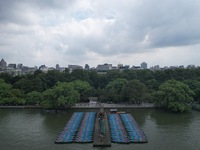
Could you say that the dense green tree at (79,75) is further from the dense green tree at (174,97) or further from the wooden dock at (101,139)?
the wooden dock at (101,139)

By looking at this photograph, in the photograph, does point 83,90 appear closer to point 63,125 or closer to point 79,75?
point 79,75

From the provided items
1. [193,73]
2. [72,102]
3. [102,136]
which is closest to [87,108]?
[72,102]

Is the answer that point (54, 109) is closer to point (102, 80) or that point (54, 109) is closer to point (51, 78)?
point (51, 78)

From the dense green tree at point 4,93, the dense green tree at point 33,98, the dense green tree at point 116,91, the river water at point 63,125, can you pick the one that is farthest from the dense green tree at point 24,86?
the dense green tree at point 116,91

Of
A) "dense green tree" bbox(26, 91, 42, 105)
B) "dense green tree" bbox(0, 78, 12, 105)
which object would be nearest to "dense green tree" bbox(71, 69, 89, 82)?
"dense green tree" bbox(26, 91, 42, 105)

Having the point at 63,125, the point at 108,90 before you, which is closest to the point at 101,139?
the point at 63,125
